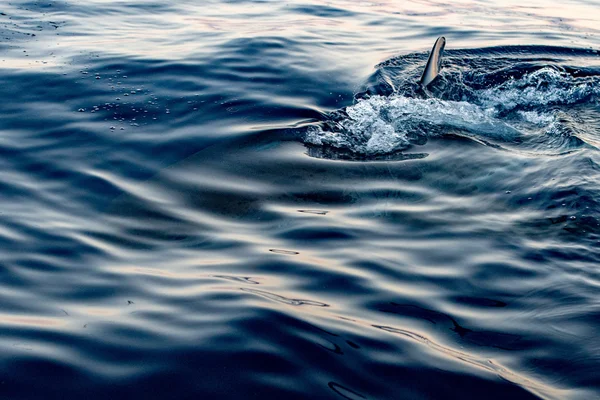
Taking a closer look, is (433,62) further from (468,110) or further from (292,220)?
(292,220)

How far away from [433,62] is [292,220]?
3.67 m

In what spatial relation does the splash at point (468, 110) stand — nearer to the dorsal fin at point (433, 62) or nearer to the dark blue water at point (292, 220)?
the dark blue water at point (292, 220)

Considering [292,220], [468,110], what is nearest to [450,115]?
[468,110]

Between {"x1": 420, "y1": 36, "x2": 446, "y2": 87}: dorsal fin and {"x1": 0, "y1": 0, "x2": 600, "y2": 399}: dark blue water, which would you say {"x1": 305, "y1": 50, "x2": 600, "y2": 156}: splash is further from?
{"x1": 420, "y1": 36, "x2": 446, "y2": 87}: dorsal fin

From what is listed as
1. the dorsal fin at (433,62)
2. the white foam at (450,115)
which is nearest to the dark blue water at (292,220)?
the white foam at (450,115)

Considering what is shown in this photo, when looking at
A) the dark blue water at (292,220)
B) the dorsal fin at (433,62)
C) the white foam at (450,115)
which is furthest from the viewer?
the dorsal fin at (433,62)

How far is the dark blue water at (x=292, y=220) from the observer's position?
3.01 meters

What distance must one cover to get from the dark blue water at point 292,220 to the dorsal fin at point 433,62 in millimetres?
249

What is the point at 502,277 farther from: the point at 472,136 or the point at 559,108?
the point at 559,108

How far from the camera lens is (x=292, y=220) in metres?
4.72

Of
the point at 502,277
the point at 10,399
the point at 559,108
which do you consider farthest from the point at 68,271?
the point at 559,108

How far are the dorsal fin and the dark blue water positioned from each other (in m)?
0.25

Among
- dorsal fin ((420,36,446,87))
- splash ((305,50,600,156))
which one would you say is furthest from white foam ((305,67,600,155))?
dorsal fin ((420,36,446,87))

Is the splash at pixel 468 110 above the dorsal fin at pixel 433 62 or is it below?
below
